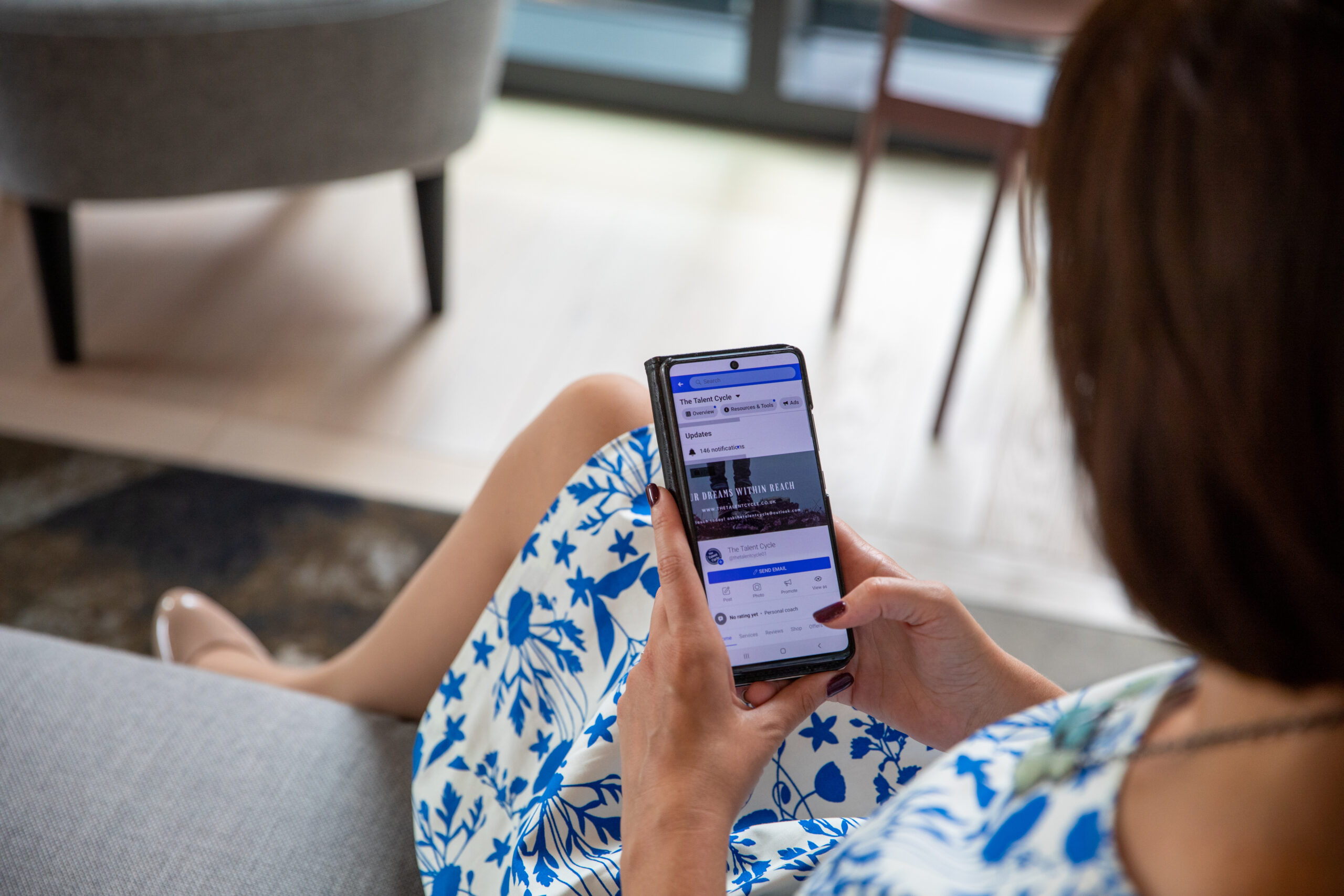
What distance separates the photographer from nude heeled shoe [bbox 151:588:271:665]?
1.10 metres

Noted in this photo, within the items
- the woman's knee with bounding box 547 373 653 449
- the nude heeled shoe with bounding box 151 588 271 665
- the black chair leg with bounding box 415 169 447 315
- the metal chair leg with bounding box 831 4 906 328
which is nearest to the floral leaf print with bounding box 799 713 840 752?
the woman's knee with bounding box 547 373 653 449

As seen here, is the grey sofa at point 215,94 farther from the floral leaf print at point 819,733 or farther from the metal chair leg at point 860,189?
the floral leaf print at point 819,733

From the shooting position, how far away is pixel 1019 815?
45cm

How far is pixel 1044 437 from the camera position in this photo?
165 centimetres

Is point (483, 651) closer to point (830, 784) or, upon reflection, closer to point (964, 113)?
point (830, 784)

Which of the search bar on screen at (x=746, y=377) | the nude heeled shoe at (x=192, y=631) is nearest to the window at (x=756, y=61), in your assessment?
the nude heeled shoe at (x=192, y=631)

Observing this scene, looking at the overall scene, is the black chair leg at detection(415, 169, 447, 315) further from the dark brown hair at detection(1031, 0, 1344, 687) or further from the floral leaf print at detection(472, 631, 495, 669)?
the dark brown hair at detection(1031, 0, 1344, 687)

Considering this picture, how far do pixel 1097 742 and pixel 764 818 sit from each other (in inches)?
11.1

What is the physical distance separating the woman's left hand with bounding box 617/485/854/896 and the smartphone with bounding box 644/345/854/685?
4 centimetres

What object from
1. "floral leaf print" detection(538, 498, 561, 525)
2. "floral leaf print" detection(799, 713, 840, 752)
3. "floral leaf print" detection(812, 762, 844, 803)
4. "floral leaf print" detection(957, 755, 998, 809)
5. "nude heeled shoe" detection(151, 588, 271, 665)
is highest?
"floral leaf print" detection(957, 755, 998, 809)

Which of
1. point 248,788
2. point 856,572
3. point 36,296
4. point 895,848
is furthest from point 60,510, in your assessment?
point 895,848

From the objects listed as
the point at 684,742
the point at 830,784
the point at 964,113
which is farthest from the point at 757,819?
the point at 964,113

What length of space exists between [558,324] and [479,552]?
1041 mm

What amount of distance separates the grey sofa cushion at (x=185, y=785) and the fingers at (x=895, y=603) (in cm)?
34
